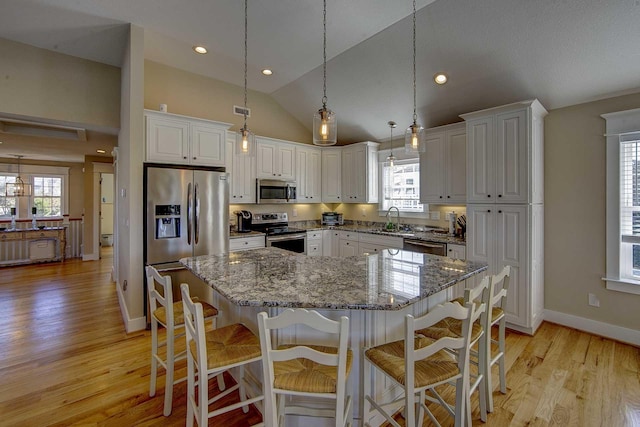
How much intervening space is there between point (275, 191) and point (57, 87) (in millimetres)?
3010

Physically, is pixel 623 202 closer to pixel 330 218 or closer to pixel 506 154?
pixel 506 154

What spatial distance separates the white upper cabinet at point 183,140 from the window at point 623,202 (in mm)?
4435

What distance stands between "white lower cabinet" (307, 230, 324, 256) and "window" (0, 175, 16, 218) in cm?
820

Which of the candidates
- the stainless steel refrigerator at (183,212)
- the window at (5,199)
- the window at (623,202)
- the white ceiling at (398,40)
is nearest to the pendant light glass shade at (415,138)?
the white ceiling at (398,40)

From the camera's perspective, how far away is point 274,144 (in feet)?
16.3

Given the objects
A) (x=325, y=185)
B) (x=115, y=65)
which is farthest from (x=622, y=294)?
(x=115, y=65)

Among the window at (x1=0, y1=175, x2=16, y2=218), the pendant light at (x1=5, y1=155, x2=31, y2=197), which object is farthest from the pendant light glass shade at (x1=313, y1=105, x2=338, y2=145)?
the window at (x1=0, y1=175, x2=16, y2=218)

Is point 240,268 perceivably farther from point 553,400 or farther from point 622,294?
point 622,294

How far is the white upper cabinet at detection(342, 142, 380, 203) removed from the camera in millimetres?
5160

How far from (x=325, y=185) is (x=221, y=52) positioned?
277 cm

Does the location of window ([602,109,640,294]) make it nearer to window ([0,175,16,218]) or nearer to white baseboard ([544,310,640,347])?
white baseboard ([544,310,640,347])

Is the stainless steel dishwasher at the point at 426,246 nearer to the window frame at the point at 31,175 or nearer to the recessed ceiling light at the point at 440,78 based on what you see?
the recessed ceiling light at the point at 440,78

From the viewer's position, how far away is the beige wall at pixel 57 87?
10.8 feet

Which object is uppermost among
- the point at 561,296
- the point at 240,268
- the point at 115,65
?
the point at 115,65
